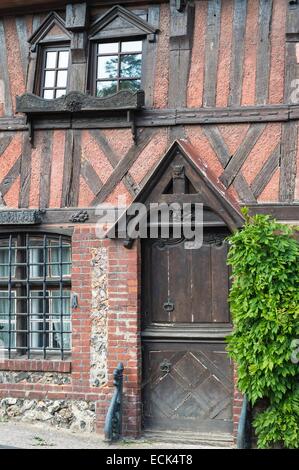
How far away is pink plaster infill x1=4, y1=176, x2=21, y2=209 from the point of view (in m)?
9.52

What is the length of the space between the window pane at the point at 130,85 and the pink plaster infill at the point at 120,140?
581 millimetres

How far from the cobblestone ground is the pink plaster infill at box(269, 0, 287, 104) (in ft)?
13.6

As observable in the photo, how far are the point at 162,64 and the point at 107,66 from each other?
79cm

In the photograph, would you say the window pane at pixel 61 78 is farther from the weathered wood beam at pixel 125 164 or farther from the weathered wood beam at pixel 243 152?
the weathered wood beam at pixel 243 152

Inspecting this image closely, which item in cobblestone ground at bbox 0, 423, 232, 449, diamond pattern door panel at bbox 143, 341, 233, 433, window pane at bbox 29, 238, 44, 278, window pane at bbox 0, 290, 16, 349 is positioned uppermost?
window pane at bbox 29, 238, 44, 278

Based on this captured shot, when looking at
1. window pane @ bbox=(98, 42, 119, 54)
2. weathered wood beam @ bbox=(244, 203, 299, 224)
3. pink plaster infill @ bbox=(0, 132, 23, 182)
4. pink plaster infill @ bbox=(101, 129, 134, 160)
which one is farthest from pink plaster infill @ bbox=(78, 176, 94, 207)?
weathered wood beam @ bbox=(244, 203, 299, 224)

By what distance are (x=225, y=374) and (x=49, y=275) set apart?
8.27ft

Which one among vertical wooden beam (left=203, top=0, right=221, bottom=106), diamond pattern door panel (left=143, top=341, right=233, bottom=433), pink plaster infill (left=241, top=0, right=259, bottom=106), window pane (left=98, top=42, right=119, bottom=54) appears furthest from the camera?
window pane (left=98, top=42, right=119, bottom=54)

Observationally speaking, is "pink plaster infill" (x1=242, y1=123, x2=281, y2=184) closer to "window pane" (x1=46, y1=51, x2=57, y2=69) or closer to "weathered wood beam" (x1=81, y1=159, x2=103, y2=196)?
"weathered wood beam" (x1=81, y1=159, x2=103, y2=196)

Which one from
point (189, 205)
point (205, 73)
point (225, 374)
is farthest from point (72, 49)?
point (225, 374)

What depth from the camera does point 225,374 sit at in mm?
8648

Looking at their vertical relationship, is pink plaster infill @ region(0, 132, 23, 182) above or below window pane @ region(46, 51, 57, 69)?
below

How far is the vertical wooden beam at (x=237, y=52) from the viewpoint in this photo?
8.83 m

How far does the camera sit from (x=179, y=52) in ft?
29.8
